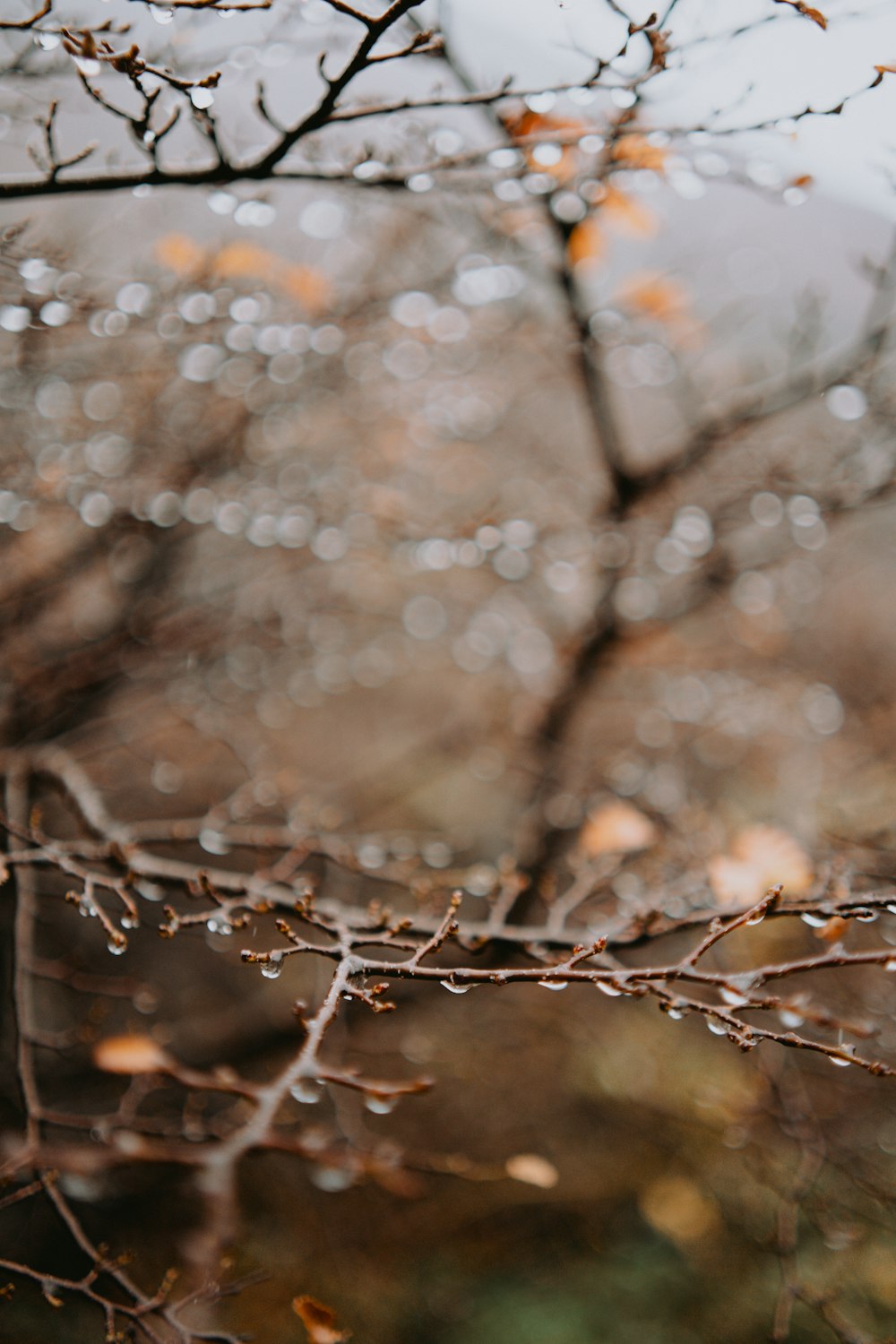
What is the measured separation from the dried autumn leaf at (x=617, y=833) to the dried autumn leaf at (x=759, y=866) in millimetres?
200

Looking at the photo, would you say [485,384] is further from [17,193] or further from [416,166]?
[17,193]

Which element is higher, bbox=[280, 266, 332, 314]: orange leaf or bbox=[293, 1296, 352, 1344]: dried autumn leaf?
bbox=[280, 266, 332, 314]: orange leaf

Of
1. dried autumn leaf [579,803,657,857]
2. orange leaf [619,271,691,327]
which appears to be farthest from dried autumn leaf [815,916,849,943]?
orange leaf [619,271,691,327]

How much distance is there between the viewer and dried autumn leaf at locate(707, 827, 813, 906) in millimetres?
1243

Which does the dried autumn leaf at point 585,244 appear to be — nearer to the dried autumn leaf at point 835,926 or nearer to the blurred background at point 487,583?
the blurred background at point 487,583

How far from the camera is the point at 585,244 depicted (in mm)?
→ 1681

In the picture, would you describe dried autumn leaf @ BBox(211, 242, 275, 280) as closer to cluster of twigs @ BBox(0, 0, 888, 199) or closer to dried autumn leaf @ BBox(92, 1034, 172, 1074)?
cluster of twigs @ BBox(0, 0, 888, 199)

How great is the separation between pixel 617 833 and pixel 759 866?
0.37 meters

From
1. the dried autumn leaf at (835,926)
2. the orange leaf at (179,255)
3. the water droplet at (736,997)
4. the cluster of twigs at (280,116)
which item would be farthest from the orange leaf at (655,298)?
the water droplet at (736,997)

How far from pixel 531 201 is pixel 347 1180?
1868 mm

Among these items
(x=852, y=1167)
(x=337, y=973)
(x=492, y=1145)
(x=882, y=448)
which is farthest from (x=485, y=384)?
(x=492, y=1145)

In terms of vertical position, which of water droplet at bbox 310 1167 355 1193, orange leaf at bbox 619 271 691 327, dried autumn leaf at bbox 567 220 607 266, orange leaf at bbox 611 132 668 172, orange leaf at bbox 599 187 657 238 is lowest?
water droplet at bbox 310 1167 355 1193

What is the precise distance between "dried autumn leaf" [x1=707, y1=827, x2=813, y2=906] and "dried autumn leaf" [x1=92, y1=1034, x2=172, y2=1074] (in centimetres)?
83

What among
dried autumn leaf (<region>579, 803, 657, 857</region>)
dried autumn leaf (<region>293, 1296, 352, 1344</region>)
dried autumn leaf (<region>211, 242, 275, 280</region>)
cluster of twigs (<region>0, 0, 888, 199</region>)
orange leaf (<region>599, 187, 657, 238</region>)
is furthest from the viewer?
dried autumn leaf (<region>211, 242, 275, 280</region>)
